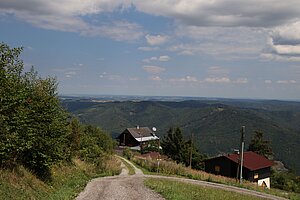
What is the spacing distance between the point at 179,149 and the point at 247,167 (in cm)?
1716

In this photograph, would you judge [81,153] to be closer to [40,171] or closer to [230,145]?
[40,171]

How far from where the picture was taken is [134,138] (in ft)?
327

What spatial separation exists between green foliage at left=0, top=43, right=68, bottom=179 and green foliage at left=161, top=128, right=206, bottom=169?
5166 centimetres

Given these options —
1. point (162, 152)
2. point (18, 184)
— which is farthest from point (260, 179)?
point (18, 184)

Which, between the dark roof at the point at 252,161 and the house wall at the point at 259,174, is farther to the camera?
the house wall at the point at 259,174

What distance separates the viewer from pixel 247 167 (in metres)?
59.1

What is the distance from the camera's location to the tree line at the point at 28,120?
15.6 meters

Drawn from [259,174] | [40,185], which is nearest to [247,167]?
[259,174]

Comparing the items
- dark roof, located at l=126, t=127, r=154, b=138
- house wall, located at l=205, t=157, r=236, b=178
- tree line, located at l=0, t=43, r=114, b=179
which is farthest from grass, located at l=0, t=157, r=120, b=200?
dark roof, located at l=126, t=127, r=154, b=138

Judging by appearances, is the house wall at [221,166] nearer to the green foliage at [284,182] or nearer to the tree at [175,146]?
the tree at [175,146]

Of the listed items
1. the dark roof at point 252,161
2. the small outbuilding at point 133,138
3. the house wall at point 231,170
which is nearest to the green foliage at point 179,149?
the house wall at point 231,170

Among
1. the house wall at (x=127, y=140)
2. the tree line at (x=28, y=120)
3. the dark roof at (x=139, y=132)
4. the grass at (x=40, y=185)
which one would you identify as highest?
the tree line at (x=28, y=120)

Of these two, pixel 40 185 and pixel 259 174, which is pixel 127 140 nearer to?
pixel 259 174

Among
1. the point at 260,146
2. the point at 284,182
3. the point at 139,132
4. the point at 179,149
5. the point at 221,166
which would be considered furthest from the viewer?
the point at 139,132
